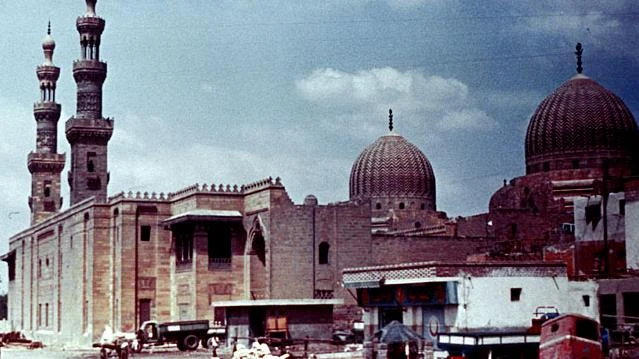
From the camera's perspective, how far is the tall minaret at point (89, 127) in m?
57.8

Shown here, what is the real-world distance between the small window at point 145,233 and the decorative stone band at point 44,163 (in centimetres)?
2481

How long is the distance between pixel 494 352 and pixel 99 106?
40.5 metres

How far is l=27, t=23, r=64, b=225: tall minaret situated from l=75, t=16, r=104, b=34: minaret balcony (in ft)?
35.7

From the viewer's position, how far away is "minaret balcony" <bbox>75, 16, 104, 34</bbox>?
5878 cm

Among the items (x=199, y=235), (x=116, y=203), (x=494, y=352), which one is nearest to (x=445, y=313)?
(x=494, y=352)

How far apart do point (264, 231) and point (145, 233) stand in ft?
24.2

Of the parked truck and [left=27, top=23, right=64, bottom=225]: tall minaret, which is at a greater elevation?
[left=27, top=23, right=64, bottom=225]: tall minaret

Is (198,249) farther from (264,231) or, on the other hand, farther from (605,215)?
(605,215)

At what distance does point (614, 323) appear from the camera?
31.8m

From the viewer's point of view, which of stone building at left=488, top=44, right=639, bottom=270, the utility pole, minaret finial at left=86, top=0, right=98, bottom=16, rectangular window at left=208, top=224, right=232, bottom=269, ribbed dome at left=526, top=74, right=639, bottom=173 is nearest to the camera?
the utility pole

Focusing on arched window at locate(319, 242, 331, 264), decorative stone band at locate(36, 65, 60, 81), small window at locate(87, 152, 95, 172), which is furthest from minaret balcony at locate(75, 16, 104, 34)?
arched window at locate(319, 242, 331, 264)

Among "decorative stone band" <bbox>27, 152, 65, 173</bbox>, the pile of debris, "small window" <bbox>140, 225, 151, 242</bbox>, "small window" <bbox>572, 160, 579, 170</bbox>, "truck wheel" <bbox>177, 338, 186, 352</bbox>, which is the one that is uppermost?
"decorative stone band" <bbox>27, 152, 65, 173</bbox>

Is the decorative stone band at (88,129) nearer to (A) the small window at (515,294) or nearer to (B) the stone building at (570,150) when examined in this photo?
(B) the stone building at (570,150)

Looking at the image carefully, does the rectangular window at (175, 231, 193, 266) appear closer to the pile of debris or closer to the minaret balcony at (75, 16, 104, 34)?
the pile of debris
